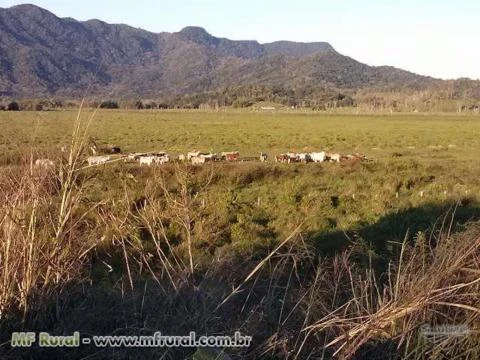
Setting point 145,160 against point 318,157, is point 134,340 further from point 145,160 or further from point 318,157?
point 318,157

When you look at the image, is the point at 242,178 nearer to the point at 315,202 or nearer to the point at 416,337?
the point at 315,202

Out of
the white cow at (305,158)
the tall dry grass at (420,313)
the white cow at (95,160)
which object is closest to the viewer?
the tall dry grass at (420,313)

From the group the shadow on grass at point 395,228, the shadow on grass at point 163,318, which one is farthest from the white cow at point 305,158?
the shadow on grass at point 163,318

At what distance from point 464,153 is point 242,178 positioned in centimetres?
2177

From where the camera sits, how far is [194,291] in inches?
140

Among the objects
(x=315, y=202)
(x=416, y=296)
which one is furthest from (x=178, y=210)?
(x=315, y=202)

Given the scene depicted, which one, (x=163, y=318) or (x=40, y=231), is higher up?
(x=40, y=231)

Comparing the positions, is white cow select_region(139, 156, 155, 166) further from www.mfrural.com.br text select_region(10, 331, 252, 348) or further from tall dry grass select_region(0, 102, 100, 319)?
www.mfrural.com.br text select_region(10, 331, 252, 348)

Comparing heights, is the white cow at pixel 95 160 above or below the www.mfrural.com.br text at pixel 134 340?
above

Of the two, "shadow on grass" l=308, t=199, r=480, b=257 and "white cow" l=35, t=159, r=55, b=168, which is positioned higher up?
"white cow" l=35, t=159, r=55, b=168

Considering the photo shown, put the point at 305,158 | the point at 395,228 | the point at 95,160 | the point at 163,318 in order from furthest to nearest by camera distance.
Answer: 1. the point at 305,158
2. the point at 395,228
3. the point at 95,160
4. the point at 163,318

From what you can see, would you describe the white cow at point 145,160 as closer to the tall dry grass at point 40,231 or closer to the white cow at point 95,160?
the white cow at point 95,160

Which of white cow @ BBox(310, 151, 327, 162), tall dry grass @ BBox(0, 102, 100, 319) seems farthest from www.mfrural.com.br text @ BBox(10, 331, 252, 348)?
white cow @ BBox(310, 151, 327, 162)

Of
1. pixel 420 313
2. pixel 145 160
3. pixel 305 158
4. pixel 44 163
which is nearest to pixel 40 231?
pixel 44 163
